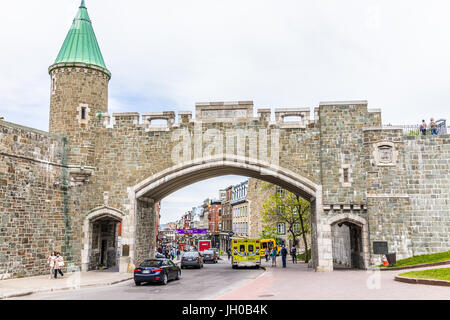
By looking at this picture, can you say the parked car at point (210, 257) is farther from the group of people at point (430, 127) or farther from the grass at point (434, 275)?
the grass at point (434, 275)

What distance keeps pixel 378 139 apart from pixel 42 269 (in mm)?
20622

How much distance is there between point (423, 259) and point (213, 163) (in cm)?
1275

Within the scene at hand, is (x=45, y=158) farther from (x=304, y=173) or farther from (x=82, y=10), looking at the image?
(x=304, y=173)

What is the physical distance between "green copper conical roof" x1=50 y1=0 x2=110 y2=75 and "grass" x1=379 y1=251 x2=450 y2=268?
69.2 ft

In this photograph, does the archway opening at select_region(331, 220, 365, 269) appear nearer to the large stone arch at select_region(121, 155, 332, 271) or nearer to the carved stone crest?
the large stone arch at select_region(121, 155, 332, 271)

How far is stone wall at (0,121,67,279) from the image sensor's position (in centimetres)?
2039

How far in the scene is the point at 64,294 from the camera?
15.7 m

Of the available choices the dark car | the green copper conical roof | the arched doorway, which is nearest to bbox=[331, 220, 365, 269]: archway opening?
the arched doorway

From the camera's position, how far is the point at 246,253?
30.1m

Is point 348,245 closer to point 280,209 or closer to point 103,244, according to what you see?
point 280,209

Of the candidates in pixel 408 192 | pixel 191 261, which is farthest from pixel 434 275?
→ pixel 191 261

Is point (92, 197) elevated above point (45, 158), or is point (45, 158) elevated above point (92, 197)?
point (45, 158)

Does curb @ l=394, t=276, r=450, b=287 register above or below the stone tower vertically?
below
